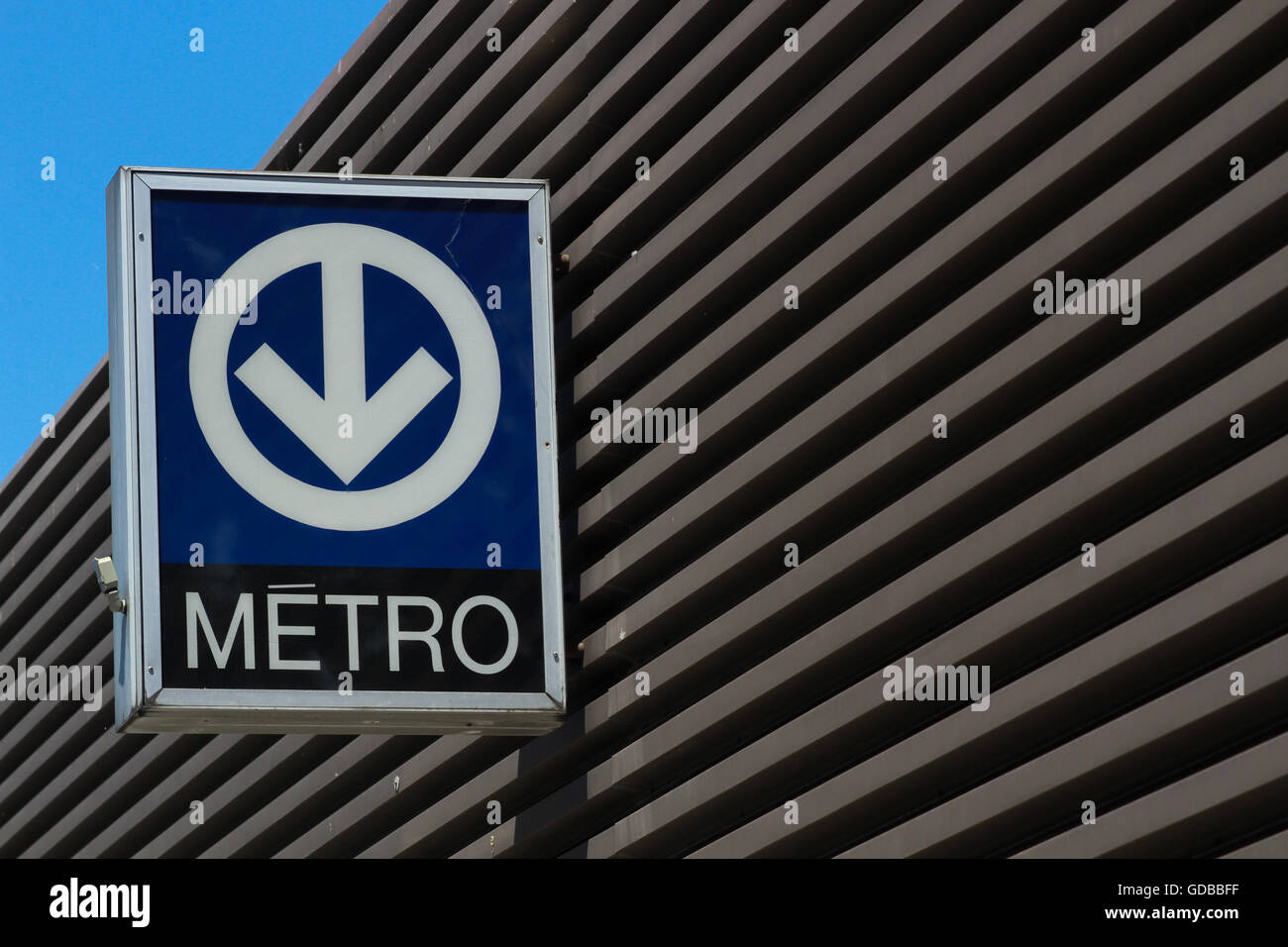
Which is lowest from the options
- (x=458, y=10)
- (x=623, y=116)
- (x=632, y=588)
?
(x=632, y=588)

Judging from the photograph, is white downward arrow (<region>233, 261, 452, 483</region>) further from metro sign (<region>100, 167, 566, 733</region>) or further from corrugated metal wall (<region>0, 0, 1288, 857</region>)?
corrugated metal wall (<region>0, 0, 1288, 857</region>)

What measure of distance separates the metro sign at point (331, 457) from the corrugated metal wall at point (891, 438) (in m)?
0.67

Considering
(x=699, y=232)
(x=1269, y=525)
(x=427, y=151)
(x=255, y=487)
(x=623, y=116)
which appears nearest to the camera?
(x=1269, y=525)

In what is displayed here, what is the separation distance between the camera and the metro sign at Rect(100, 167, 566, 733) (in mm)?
7727

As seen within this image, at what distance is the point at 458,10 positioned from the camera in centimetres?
1097

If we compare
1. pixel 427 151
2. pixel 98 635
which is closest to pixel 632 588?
pixel 427 151

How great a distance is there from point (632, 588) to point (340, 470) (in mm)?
1370

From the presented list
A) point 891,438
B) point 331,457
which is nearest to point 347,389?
point 331,457

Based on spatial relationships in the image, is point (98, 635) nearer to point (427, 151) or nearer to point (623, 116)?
point (427, 151)

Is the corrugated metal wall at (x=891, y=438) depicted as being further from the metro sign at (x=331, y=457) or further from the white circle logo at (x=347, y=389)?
the white circle logo at (x=347, y=389)

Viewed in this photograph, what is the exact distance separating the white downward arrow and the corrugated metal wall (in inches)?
41.5

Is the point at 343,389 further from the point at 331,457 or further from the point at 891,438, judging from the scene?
the point at 891,438

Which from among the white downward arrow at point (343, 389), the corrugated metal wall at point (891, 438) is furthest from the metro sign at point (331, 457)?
the corrugated metal wall at point (891, 438)

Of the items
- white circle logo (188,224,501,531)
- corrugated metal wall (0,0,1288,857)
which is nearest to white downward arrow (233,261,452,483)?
white circle logo (188,224,501,531)
